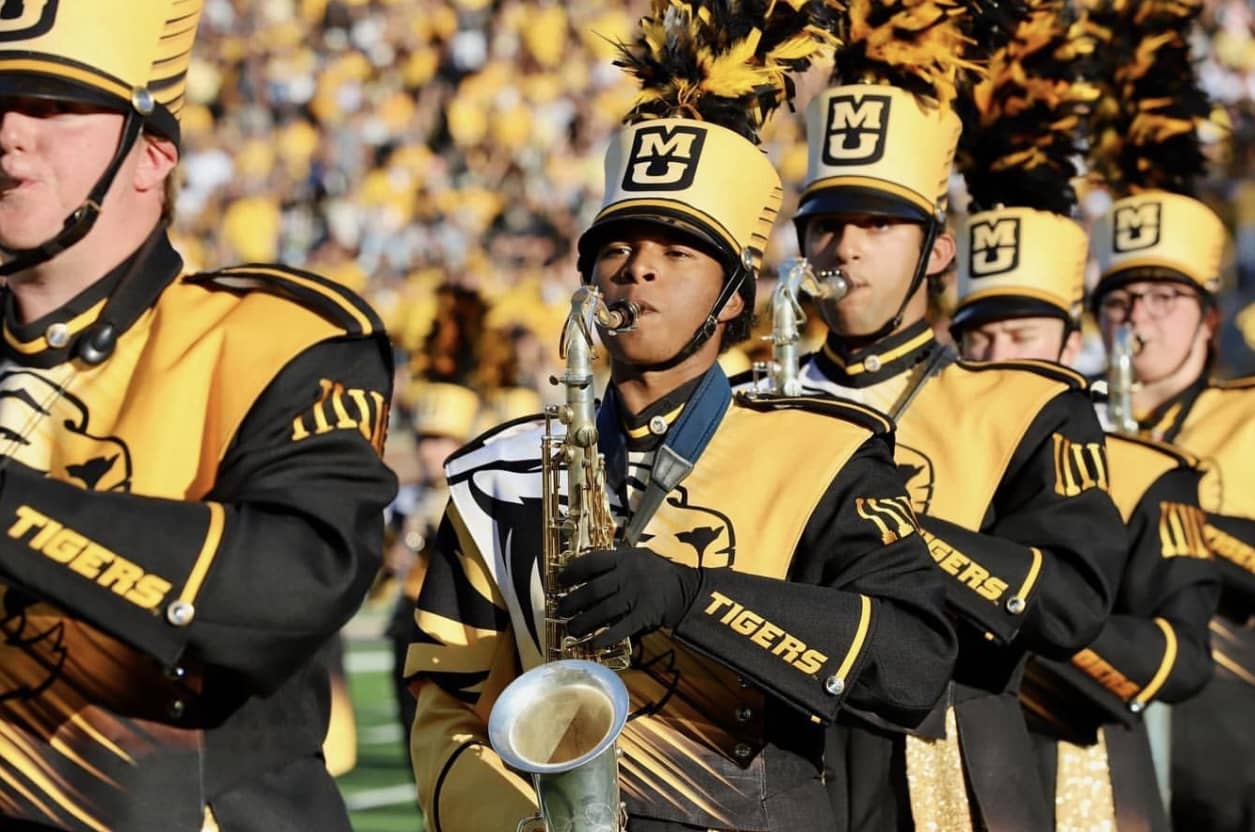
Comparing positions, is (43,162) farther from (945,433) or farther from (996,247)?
(996,247)

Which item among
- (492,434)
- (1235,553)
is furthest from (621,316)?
(1235,553)

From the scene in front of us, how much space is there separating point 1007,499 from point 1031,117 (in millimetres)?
1651

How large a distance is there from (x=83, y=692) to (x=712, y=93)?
73.4 inches

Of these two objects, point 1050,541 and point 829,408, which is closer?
point 829,408

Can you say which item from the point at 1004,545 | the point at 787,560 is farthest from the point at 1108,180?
the point at 787,560

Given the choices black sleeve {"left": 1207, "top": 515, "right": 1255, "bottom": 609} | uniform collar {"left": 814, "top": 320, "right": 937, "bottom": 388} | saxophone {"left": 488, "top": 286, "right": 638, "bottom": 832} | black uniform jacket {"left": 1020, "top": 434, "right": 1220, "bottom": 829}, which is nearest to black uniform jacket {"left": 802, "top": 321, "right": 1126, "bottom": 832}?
uniform collar {"left": 814, "top": 320, "right": 937, "bottom": 388}

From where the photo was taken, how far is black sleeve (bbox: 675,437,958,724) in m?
3.85

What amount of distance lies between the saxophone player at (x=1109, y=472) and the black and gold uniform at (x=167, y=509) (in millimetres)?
2782

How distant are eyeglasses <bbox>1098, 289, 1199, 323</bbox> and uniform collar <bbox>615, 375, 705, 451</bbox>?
3.74 metres

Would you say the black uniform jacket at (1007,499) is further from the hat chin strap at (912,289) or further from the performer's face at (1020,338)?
the performer's face at (1020,338)

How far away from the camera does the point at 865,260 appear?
17.8ft

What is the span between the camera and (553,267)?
20594 mm

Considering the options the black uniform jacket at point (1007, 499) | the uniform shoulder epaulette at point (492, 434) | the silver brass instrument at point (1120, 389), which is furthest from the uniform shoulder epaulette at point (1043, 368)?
the uniform shoulder epaulette at point (492, 434)

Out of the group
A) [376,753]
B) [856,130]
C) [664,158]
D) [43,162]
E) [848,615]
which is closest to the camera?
[43,162]
